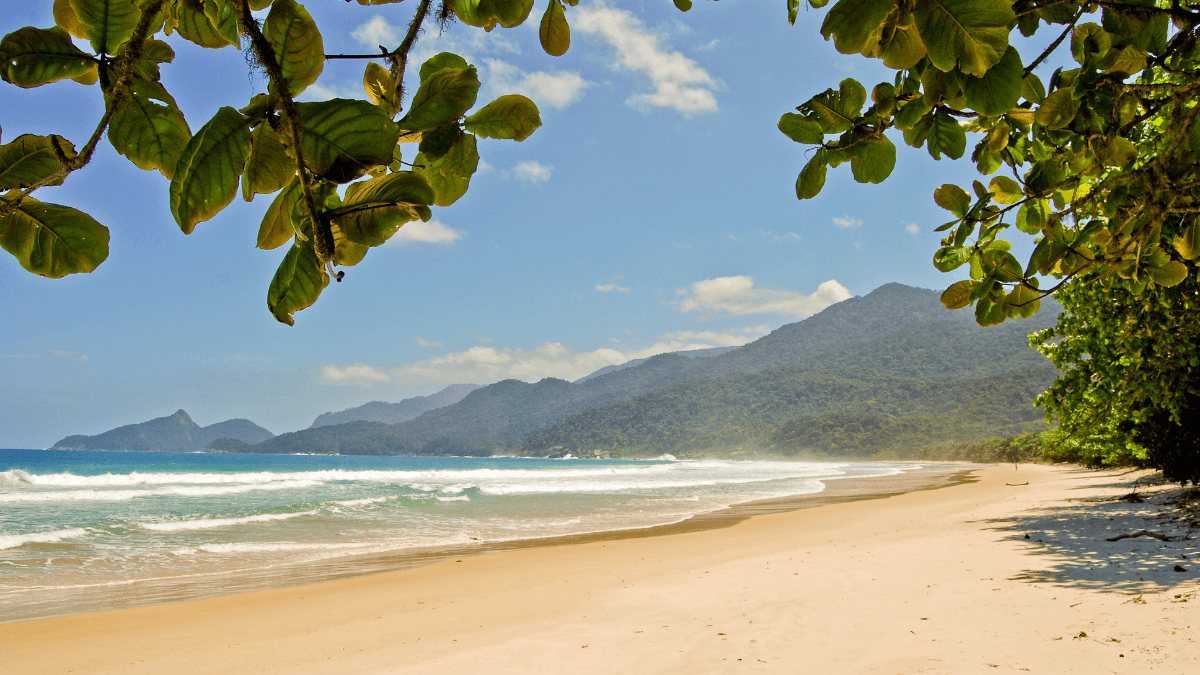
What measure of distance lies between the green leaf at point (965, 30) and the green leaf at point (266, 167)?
1.89 ft

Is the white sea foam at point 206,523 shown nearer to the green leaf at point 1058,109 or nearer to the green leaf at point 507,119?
the green leaf at point 507,119

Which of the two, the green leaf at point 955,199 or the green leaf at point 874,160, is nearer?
the green leaf at point 874,160

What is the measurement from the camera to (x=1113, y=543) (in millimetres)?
6512

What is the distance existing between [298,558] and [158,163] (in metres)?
10.5

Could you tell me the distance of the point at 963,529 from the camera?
918 cm

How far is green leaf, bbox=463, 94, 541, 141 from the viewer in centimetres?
54

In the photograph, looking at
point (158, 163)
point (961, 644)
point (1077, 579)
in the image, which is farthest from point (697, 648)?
point (158, 163)

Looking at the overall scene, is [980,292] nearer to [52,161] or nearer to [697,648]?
[52,161]

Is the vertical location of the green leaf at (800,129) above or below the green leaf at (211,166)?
above

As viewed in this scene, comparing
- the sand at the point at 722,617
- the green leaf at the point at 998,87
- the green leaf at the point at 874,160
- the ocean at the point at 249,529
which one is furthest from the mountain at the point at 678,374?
the green leaf at the point at 998,87

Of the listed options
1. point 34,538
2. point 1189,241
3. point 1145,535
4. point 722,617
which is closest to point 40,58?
point 1189,241

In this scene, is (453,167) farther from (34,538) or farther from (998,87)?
(34,538)

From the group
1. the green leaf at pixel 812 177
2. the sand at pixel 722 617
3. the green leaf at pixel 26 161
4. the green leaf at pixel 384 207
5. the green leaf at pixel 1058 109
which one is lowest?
the sand at pixel 722 617

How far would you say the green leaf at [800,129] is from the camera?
0.91 meters
